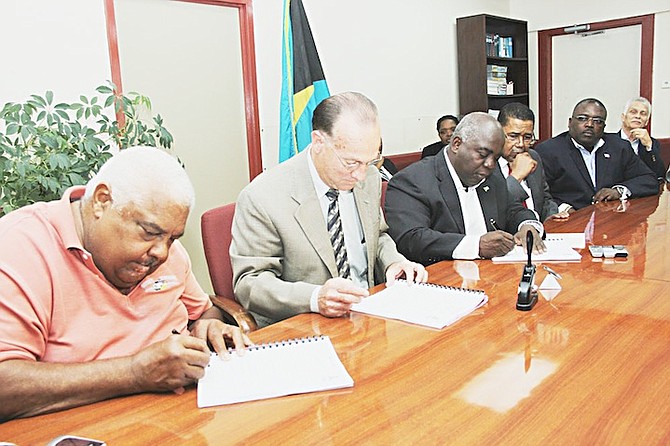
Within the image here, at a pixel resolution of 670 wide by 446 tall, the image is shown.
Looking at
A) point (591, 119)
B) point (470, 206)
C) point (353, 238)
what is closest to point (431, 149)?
point (591, 119)

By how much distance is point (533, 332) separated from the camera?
1.59 m

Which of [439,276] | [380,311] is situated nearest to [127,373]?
[380,311]

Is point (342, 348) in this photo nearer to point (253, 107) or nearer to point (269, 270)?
point (269, 270)

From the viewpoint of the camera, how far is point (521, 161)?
136 inches

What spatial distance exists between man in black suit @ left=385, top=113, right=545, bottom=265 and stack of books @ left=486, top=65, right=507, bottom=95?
372 cm

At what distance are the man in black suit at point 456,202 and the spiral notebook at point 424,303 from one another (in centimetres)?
50

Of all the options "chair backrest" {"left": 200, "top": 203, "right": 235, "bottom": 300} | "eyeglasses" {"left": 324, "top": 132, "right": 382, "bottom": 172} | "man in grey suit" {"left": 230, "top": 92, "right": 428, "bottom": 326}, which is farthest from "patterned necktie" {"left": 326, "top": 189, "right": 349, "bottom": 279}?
"chair backrest" {"left": 200, "top": 203, "right": 235, "bottom": 300}

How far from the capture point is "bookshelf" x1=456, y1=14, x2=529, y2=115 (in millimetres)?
6105

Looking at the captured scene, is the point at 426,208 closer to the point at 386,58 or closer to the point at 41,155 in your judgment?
the point at 41,155

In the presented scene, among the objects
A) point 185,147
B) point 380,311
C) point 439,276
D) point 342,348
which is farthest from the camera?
point 185,147

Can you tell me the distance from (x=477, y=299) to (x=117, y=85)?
9.01 ft

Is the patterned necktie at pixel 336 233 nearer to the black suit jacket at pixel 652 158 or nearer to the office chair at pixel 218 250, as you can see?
the office chair at pixel 218 250

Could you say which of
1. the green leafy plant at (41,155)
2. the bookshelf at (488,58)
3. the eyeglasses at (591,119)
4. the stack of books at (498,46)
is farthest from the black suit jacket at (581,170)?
the green leafy plant at (41,155)

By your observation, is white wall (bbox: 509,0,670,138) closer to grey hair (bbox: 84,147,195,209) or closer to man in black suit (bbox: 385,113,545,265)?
man in black suit (bbox: 385,113,545,265)
